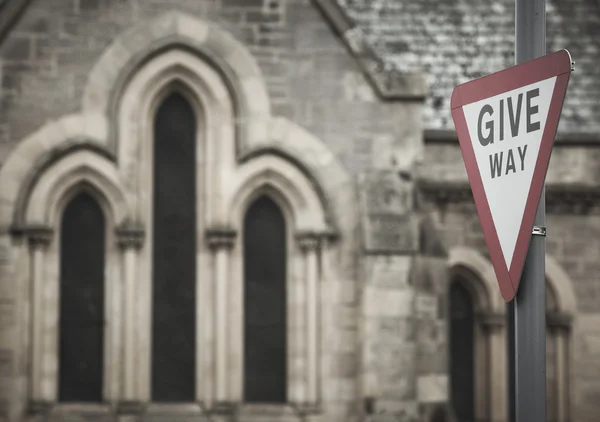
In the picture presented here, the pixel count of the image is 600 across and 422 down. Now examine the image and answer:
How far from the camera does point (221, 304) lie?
1302 cm

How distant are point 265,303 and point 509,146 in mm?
8720

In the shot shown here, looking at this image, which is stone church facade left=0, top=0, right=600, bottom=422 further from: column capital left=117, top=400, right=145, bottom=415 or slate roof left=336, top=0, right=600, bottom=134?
slate roof left=336, top=0, right=600, bottom=134

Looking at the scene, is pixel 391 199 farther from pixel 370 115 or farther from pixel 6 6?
pixel 6 6

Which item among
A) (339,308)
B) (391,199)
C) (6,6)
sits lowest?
(339,308)

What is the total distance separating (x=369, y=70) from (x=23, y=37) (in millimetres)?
3560

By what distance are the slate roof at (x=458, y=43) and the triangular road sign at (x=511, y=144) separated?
11.6 metres

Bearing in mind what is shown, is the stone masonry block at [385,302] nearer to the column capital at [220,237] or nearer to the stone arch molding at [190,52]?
the column capital at [220,237]

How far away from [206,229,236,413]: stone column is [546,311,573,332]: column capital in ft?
17.5

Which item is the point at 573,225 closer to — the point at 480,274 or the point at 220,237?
the point at 480,274

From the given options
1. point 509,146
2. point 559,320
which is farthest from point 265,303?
point 509,146

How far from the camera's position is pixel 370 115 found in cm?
1317

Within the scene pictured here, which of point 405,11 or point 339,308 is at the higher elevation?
point 405,11

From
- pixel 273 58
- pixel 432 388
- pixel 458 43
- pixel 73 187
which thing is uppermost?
pixel 458 43

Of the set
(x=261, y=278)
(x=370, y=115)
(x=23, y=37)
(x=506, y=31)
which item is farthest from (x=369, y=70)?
(x=506, y=31)
